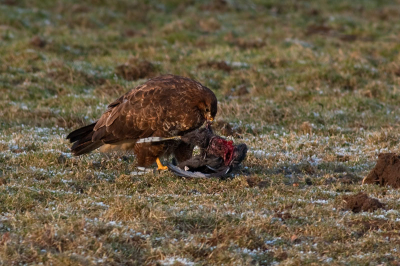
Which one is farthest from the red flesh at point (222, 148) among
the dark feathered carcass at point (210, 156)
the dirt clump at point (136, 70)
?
the dirt clump at point (136, 70)

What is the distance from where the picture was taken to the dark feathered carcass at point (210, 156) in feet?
24.0

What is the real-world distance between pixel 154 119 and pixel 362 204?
261cm

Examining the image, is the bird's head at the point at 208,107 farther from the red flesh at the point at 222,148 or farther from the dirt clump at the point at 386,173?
the dirt clump at the point at 386,173

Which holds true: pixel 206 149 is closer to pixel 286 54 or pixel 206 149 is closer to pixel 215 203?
pixel 215 203

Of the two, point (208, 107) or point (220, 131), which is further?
point (220, 131)

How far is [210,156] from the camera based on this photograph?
24.7 ft

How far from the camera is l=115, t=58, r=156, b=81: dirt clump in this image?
43.2 ft

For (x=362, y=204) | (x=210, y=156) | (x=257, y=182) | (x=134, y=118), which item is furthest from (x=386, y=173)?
(x=134, y=118)

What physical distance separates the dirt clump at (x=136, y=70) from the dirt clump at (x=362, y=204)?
7.58 metres

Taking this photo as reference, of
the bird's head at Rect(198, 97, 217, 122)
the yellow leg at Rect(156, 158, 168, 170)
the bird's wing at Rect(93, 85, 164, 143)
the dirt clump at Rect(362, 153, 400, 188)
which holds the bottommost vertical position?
the yellow leg at Rect(156, 158, 168, 170)

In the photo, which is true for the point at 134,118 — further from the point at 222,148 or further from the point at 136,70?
the point at 136,70

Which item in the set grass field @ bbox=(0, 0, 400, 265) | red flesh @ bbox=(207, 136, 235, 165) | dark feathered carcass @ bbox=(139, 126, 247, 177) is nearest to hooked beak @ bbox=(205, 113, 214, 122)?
dark feathered carcass @ bbox=(139, 126, 247, 177)

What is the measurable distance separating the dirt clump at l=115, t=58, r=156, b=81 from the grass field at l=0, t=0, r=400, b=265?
1.9 inches

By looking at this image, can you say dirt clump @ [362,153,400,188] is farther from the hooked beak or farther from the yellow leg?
the yellow leg
